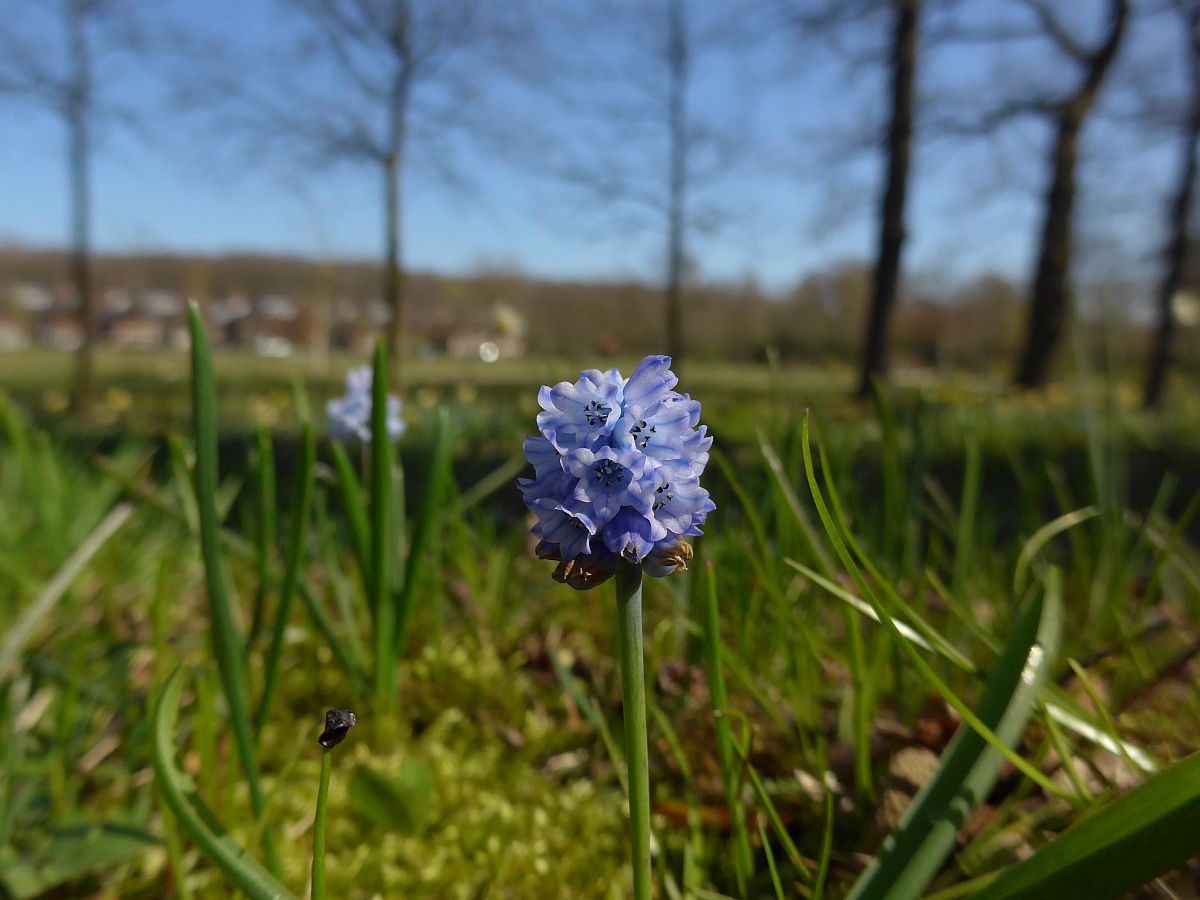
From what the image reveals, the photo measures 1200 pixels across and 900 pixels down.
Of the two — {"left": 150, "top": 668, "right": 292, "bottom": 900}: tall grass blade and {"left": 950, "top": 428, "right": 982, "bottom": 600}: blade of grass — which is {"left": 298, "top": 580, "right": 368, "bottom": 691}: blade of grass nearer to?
{"left": 150, "top": 668, "right": 292, "bottom": 900}: tall grass blade

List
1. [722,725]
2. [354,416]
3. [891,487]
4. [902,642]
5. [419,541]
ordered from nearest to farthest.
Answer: [902,642]
[722,725]
[419,541]
[891,487]
[354,416]

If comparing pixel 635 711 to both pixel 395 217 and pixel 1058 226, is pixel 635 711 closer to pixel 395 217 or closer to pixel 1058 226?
pixel 395 217

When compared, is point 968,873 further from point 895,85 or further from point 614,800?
point 895,85

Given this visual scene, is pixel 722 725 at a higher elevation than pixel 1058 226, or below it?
below

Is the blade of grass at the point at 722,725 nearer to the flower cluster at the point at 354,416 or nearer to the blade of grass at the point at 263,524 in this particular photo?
the blade of grass at the point at 263,524

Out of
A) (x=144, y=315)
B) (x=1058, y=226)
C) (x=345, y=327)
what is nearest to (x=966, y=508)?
(x=1058, y=226)

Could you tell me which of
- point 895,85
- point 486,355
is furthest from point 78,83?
point 895,85

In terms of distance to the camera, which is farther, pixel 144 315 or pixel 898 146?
pixel 144 315

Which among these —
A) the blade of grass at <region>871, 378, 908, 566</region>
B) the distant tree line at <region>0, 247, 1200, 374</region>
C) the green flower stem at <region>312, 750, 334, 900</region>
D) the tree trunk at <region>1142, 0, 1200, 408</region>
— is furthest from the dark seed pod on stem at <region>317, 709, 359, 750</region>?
the distant tree line at <region>0, 247, 1200, 374</region>

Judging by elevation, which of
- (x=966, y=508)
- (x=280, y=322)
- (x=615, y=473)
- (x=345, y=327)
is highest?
(x=280, y=322)
